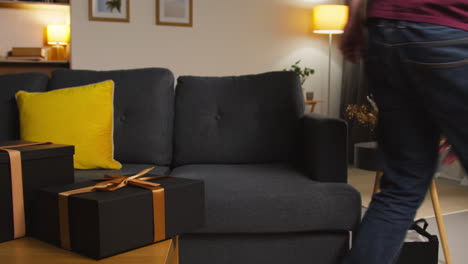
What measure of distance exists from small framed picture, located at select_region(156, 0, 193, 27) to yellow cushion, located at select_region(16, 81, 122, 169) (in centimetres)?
248

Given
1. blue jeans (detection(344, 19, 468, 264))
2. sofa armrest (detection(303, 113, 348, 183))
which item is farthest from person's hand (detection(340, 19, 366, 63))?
sofa armrest (detection(303, 113, 348, 183))

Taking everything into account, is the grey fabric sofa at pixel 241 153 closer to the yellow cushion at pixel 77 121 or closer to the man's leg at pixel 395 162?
the yellow cushion at pixel 77 121

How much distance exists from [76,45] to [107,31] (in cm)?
30

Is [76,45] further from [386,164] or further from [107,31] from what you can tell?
[386,164]

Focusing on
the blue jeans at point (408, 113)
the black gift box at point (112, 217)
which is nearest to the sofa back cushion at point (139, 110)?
the black gift box at point (112, 217)

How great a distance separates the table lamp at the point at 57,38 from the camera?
420 cm

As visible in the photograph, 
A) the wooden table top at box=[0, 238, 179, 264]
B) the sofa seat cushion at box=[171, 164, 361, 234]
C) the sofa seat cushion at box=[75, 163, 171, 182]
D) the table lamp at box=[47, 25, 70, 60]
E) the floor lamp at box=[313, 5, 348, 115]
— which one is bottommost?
the sofa seat cushion at box=[171, 164, 361, 234]

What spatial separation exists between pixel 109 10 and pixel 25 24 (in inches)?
30.6

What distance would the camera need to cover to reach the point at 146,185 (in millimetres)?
1039

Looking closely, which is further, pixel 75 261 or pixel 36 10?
pixel 36 10

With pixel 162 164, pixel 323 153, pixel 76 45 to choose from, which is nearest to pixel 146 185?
pixel 323 153

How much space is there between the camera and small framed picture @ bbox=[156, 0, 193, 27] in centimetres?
434

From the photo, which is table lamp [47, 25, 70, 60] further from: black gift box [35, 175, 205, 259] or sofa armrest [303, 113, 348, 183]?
black gift box [35, 175, 205, 259]

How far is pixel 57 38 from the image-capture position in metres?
4.21
